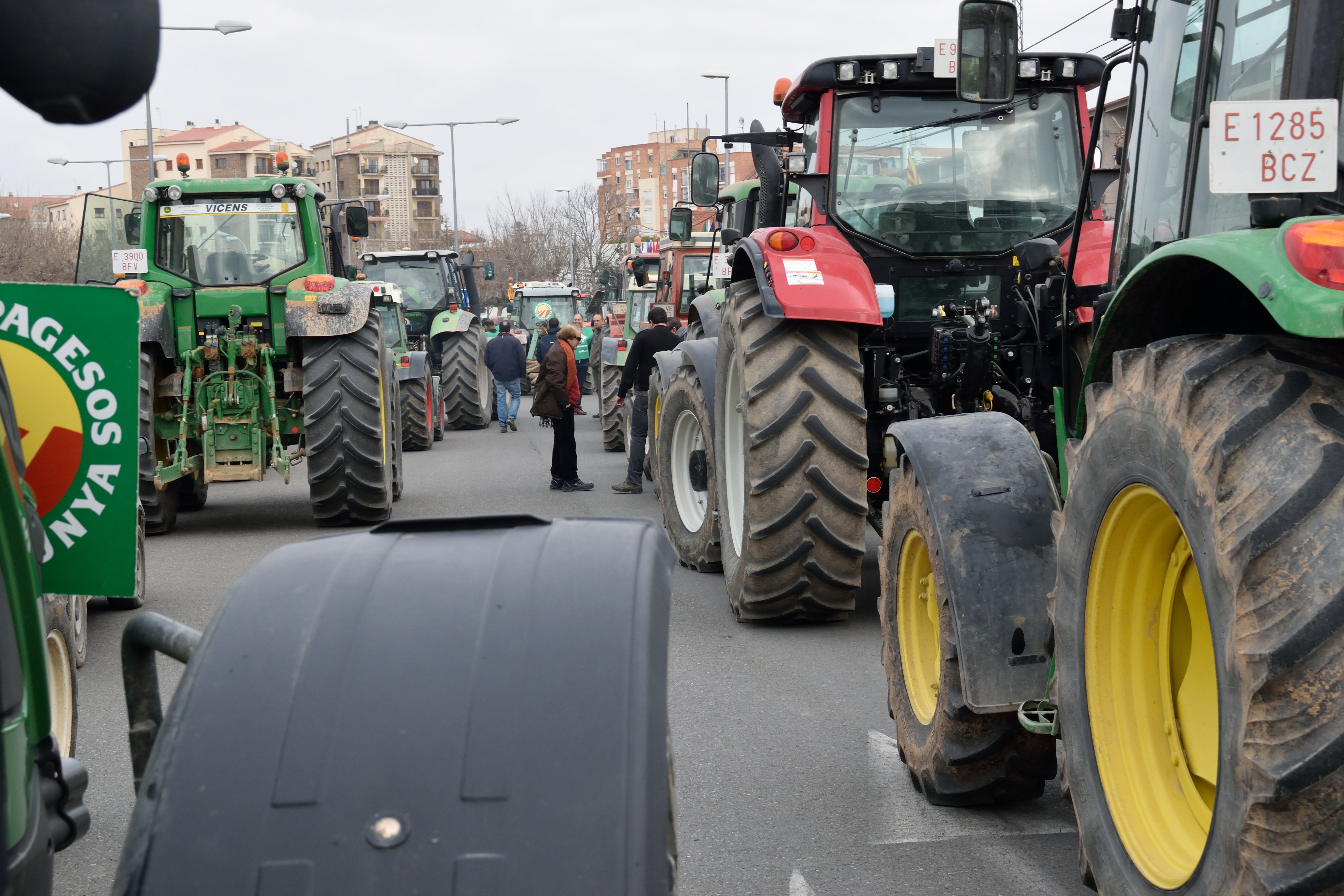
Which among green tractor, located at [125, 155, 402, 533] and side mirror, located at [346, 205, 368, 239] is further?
side mirror, located at [346, 205, 368, 239]

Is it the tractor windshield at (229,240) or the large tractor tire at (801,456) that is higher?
the tractor windshield at (229,240)

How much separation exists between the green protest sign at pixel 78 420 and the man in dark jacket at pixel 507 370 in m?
16.7

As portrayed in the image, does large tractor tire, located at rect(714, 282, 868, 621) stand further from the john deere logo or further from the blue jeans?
the blue jeans

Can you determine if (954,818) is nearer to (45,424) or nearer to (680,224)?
(45,424)

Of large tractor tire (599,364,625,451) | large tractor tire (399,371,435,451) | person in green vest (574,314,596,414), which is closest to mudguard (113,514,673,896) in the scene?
large tractor tire (599,364,625,451)

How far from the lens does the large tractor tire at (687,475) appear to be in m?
8.22

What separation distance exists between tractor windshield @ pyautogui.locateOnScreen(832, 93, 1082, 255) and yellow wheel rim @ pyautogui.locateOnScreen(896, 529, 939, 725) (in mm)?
3025

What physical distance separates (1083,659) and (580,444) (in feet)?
52.7

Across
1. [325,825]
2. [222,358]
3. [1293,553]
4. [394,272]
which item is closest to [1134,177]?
[1293,553]

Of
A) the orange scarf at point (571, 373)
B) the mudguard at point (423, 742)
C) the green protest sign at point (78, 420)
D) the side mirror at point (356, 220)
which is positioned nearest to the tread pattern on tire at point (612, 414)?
the orange scarf at point (571, 373)

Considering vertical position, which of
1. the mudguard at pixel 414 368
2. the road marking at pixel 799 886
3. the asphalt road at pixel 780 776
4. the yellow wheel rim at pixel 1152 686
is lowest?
the asphalt road at pixel 780 776

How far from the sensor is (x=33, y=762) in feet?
5.42

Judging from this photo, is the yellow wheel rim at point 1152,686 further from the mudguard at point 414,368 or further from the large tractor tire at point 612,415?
the mudguard at point 414,368

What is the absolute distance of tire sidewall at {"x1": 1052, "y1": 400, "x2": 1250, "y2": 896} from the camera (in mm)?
2277
